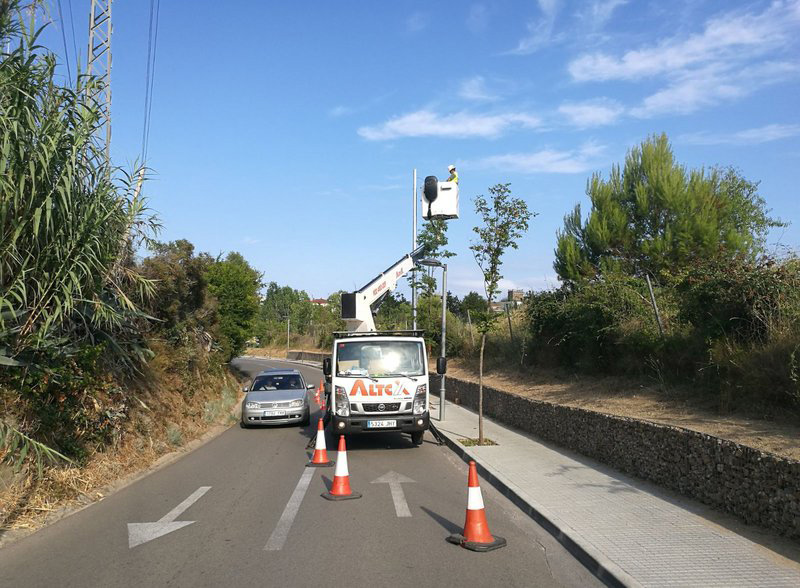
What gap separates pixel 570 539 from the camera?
252 inches

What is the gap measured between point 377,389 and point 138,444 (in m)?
4.52

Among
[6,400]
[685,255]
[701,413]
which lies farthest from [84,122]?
[685,255]

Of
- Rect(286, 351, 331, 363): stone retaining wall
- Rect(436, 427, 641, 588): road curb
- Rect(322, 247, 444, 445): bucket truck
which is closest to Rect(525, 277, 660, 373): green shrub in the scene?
Rect(322, 247, 444, 445): bucket truck

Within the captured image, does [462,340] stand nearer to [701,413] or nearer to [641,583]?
[701,413]

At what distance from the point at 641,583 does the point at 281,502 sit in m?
4.89

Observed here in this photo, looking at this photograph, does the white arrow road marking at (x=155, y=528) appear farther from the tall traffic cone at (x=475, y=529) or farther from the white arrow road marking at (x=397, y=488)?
the tall traffic cone at (x=475, y=529)

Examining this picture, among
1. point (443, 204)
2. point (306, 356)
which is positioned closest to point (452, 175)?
point (443, 204)

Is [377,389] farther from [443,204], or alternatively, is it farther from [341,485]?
[341,485]

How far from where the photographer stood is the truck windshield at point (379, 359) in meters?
13.3

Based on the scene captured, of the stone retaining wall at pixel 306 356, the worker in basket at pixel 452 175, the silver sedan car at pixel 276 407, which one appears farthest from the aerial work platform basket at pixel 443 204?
the stone retaining wall at pixel 306 356

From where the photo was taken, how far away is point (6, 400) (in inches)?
315

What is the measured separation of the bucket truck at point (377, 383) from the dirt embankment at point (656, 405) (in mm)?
3669

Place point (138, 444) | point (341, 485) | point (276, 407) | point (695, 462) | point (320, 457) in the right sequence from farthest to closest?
point (276, 407), point (138, 444), point (320, 457), point (341, 485), point (695, 462)

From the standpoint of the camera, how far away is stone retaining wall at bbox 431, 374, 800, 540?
614 centimetres
